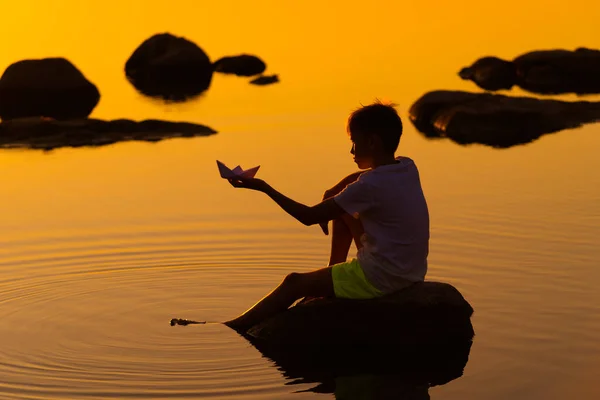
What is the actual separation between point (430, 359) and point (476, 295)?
165 centimetres

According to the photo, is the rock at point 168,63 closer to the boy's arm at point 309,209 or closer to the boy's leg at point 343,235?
the boy's leg at point 343,235

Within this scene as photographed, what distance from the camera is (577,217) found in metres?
12.7

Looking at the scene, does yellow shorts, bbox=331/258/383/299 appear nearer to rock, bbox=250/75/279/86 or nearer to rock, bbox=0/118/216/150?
rock, bbox=0/118/216/150

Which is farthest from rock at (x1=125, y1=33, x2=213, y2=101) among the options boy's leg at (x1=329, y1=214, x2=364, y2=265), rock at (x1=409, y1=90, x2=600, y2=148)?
boy's leg at (x1=329, y1=214, x2=364, y2=265)

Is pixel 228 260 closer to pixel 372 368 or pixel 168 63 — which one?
pixel 372 368

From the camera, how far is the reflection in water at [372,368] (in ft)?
24.3

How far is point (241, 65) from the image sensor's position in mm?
51906

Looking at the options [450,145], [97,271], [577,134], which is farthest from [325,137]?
[97,271]

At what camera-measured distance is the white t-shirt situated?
8.14 metres

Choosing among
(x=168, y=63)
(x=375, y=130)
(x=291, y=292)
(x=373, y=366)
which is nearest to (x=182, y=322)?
(x=291, y=292)

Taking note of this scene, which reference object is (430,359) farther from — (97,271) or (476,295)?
(97,271)

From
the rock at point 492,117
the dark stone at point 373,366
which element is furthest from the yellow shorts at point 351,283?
the rock at point 492,117

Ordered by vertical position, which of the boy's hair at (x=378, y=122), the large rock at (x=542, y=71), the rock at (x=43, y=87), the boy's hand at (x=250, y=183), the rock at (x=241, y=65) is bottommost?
the boy's hand at (x=250, y=183)

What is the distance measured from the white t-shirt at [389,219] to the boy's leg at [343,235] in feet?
0.62
